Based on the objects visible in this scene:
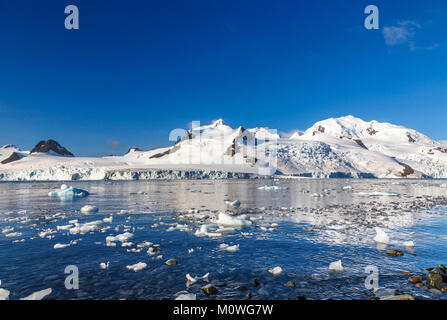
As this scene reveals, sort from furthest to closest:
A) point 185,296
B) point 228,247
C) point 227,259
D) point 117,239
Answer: point 117,239
point 228,247
point 227,259
point 185,296

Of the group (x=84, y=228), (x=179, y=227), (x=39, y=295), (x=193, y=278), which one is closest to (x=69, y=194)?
(x=84, y=228)

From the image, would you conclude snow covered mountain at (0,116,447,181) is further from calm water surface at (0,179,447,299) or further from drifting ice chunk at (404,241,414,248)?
drifting ice chunk at (404,241,414,248)

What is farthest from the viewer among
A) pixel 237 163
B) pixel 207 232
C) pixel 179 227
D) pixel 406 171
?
pixel 406 171

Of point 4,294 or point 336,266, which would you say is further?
point 336,266

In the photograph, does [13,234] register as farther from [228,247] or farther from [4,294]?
[228,247]

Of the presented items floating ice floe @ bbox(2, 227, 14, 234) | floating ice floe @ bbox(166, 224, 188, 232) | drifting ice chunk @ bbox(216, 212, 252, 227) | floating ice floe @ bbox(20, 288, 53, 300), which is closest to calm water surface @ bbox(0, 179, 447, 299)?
floating ice floe @ bbox(166, 224, 188, 232)

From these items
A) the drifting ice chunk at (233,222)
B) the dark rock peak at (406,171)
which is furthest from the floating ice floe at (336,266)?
the dark rock peak at (406,171)

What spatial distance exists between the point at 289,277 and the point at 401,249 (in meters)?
5.68

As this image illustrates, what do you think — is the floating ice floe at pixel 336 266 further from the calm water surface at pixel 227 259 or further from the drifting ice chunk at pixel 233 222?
the drifting ice chunk at pixel 233 222

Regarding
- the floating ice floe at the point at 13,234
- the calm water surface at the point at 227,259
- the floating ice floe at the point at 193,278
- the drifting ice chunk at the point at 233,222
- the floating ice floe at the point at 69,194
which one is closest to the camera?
the calm water surface at the point at 227,259
